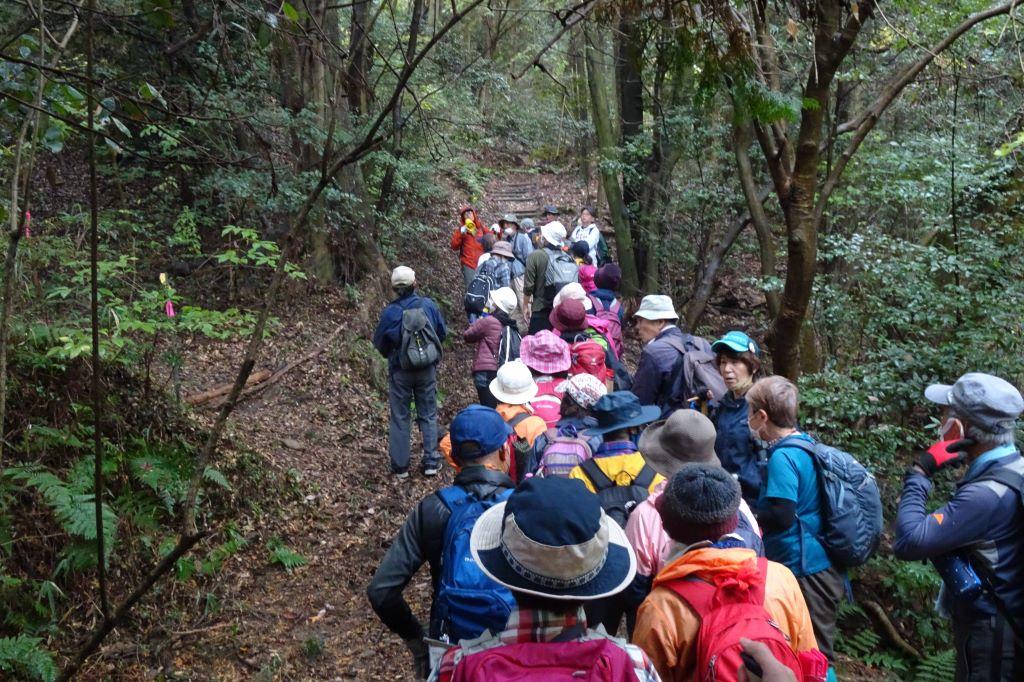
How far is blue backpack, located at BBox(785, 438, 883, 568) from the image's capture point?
3.60 m

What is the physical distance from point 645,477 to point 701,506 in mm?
1122

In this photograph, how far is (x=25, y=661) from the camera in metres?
3.81

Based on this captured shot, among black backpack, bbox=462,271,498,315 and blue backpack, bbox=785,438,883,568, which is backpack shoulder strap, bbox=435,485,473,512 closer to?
blue backpack, bbox=785,438,883,568

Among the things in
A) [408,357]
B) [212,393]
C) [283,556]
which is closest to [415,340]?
[408,357]

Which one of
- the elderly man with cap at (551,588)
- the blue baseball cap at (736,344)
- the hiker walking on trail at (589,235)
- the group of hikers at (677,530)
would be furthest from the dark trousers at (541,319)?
the elderly man with cap at (551,588)

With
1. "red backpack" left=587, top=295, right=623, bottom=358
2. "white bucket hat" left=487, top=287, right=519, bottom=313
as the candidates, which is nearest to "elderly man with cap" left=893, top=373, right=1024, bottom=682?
"red backpack" left=587, top=295, right=623, bottom=358

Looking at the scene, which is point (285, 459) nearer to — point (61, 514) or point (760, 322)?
point (61, 514)

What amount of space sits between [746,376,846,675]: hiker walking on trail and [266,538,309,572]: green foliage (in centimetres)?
385

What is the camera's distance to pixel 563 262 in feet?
33.1

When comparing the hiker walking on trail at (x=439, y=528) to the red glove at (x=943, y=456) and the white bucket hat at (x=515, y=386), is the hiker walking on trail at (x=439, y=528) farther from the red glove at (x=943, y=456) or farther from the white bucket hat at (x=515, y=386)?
the red glove at (x=943, y=456)

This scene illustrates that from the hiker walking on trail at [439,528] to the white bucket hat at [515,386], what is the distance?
6.14ft

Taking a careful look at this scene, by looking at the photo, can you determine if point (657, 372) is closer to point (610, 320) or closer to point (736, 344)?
point (736, 344)

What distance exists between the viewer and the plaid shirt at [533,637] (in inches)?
77.3

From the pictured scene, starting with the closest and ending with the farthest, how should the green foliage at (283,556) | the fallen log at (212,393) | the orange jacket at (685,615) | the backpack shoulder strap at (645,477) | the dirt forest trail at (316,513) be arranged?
the orange jacket at (685,615), the backpack shoulder strap at (645,477), the dirt forest trail at (316,513), the green foliage at (283,556), the fallen log at (212,393)
